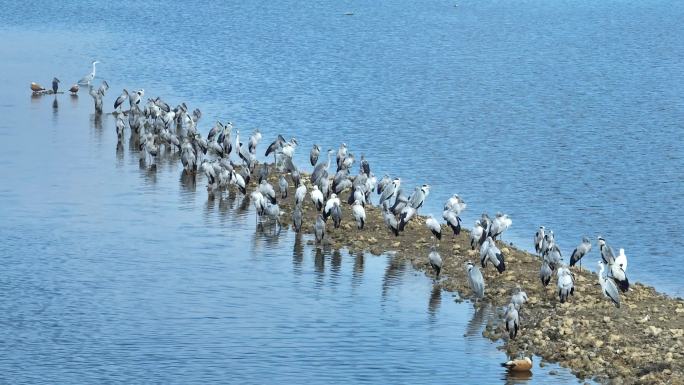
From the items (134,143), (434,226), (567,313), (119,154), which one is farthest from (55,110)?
(567,313)

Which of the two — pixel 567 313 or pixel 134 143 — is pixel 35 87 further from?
pixel 567 313

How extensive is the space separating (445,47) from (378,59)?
Result: 947 cm

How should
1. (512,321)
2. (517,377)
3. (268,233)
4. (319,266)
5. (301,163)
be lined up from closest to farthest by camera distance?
(517,377), (512,321), (319,266), (268,233), (301,163)

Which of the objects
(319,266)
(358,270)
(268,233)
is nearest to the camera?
(358,270)

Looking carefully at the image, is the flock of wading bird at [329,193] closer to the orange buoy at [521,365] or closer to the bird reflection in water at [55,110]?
the orange buoy at [521,365]

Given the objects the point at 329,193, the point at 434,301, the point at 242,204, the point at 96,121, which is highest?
the point at 96,121

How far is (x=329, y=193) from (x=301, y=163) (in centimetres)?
897

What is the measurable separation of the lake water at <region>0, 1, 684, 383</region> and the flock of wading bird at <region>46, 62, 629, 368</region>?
0.93 m

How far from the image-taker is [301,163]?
5606cm

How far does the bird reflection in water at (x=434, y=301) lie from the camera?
36.8 metres

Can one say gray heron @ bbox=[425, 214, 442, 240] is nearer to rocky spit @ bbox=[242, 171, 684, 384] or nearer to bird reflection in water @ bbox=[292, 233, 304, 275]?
rocky spit @ bbox=[242, 171, 684, 384]

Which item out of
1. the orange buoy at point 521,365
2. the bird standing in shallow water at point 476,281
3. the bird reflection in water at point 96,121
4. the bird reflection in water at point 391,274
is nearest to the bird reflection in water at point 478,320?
the bird standing in shallow water at point 476,281

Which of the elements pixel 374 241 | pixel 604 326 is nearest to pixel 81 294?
pixel 374 241

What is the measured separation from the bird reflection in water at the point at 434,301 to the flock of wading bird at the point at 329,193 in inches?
35.2
